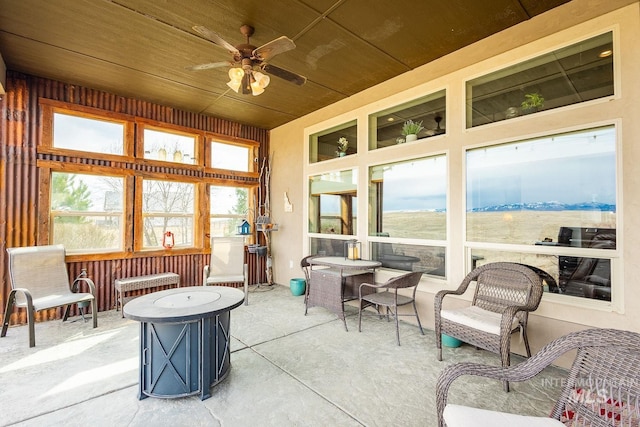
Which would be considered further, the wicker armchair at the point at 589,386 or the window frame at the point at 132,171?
the window frame at the point at 132,171

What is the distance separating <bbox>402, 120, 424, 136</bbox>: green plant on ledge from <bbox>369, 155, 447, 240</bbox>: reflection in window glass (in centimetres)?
39

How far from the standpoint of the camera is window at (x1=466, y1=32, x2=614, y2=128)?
265 cm

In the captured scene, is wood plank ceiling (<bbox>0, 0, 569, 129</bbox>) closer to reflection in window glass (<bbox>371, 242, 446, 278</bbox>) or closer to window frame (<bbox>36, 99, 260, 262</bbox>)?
window frame (<bbox>36, 99, 260, 262</bbox>)

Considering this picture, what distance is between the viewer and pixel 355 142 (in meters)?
4.83

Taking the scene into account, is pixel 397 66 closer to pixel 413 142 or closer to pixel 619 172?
pixel 413 142

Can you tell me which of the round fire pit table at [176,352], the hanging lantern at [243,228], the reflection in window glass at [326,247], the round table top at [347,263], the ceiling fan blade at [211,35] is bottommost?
the round fire pit table at [176,352]

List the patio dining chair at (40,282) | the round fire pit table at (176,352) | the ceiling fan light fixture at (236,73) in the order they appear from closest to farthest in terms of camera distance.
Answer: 1. the round fire pit table at (176,352)
2. the ceiling fan light fixture at (236,73)
3. the patio dining chair at (40,282)

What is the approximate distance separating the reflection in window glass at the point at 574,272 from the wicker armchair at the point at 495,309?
0.24m

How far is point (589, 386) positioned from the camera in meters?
1.41

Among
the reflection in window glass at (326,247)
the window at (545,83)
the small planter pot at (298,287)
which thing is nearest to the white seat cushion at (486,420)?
the window at (545,83)

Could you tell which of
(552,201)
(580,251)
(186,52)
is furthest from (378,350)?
(186,52)

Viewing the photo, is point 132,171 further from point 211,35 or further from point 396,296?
point 396,296

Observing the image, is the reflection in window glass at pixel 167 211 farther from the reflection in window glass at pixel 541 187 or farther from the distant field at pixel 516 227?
the reflection in window glass at pixel 541 187

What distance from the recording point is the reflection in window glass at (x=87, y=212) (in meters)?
4.29
